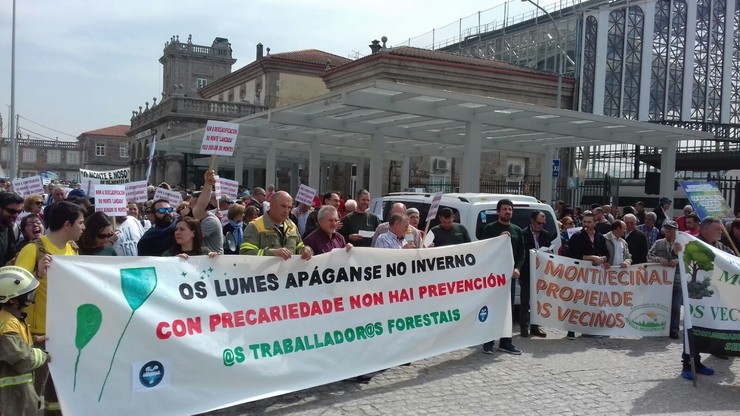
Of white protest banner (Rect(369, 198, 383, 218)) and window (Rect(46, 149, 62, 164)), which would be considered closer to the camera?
white protest banner (Rect(369, 198, 383, 218))

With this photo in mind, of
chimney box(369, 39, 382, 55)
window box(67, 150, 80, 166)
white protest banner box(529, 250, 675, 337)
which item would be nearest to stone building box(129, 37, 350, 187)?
chimney box(369, 39, 382, 55)

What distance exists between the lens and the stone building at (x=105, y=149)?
4006 inches

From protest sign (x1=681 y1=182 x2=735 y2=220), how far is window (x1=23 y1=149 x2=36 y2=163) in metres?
118

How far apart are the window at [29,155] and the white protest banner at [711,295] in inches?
4709

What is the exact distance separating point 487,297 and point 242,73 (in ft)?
148

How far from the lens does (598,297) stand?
8297mm

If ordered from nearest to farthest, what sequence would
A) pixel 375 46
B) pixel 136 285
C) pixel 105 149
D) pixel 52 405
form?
1. pixel 52 405
2. pixel 136 285
3. pixel 375 46
4. pixel 105 149

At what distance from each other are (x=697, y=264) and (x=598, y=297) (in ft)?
5.67

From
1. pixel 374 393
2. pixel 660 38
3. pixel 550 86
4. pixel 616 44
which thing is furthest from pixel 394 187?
→ pixel 374 393

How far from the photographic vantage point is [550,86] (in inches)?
1383

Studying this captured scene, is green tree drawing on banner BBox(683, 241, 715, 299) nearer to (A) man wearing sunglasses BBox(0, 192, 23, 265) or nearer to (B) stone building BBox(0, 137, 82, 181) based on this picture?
(A) man wearing sunglasses BBox(0, 192, 23, 265)

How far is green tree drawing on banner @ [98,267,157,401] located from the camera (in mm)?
4711

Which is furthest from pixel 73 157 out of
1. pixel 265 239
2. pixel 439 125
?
pixel 265 239

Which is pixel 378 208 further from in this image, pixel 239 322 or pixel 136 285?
pixel 136 285
